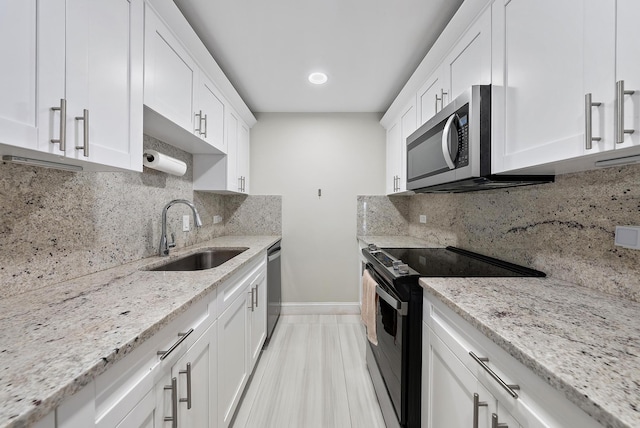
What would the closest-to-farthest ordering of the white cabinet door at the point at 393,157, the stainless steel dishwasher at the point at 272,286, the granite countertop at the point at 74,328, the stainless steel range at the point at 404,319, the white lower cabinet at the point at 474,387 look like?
1. the granite countertop at the point at 74,328
2. the white lower cabinet at the point at 474,387
3. the stainless steel range at the point at 404,319
4. the stainless steel dishwasher at the point at 272,286
5. the white cabinet door at the point at 393,157

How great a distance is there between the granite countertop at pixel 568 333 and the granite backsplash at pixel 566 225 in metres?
0.09

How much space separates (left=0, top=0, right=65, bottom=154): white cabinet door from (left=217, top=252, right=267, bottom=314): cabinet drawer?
0.81 meters

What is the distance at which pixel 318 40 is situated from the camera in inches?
66.6

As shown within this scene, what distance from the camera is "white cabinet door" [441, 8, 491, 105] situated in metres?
1.15

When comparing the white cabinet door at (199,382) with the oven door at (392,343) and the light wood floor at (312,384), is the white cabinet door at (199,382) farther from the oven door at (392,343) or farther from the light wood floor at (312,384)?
the oven door at (392,343)

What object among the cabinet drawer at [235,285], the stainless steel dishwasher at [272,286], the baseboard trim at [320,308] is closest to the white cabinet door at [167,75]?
the cabinet drawer at [235,285]

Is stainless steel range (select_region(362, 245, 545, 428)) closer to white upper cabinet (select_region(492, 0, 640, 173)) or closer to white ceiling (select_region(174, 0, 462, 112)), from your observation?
white upper cabinet (select_region(492, 0, 640, 173))

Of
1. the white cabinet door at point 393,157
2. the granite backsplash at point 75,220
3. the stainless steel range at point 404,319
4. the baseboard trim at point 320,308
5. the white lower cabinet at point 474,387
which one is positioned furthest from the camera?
the baseboard trim at point 320,308

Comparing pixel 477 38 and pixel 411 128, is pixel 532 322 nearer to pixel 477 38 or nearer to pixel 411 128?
pixel 477 38

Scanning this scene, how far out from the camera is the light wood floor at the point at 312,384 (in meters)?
1.47

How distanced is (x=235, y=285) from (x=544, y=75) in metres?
1.66

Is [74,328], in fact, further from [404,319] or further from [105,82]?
[404,319]

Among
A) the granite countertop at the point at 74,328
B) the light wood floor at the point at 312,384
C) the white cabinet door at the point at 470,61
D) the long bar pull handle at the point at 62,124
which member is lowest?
the light wood floor at the point at 312,384

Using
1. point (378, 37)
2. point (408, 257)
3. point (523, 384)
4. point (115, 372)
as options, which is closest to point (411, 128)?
point (378, 37)
